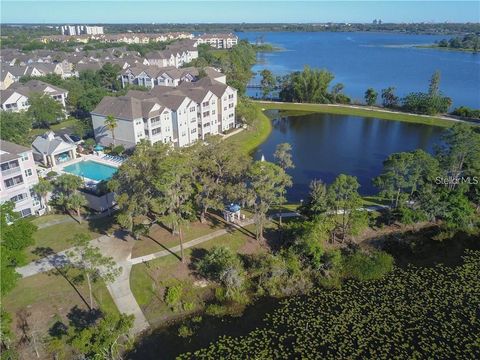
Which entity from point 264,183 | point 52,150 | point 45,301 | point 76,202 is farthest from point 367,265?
point 52,150

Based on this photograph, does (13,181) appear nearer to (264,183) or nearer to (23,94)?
(264,183)

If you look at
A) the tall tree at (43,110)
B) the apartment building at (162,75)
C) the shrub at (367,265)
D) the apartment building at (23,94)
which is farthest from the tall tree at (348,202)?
the apartment building at (23,94)

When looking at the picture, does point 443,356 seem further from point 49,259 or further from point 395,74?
point 395,74

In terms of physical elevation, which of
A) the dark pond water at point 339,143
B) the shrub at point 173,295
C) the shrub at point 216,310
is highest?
the dark pond water at point 339,143

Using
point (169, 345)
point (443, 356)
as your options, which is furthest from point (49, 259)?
point (443, 356)

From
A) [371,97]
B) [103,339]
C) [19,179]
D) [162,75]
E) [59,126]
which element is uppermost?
[162,75]

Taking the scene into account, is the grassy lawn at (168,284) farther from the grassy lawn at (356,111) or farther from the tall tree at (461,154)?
the grassy lawn at (356,111)
